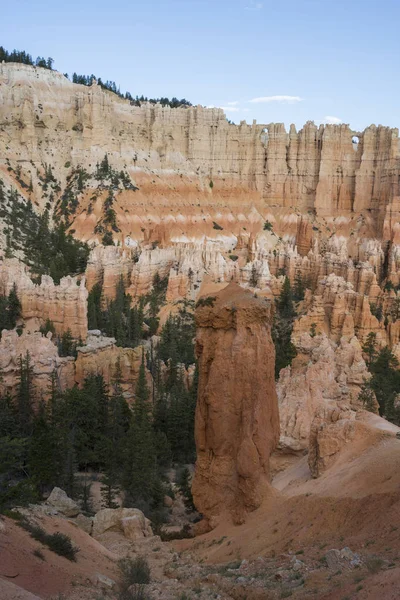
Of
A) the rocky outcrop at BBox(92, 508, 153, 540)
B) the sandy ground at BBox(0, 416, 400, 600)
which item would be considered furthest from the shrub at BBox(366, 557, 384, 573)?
the rocky outcrop at BBox(92, 508, 153, 540)

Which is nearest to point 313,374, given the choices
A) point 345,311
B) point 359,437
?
point 359,437

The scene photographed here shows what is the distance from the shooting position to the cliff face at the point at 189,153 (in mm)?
70812

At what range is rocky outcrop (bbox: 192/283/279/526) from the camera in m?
16.9

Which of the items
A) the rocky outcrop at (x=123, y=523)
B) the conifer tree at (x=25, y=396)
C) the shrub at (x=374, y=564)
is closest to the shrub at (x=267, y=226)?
the conifer tree at (x=25, y=396)

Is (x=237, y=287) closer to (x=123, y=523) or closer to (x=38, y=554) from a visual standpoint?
(x=123, y=523)

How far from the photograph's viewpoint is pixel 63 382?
3141cm

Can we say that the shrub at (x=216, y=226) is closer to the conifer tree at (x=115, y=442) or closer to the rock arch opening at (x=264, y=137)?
the rock arch opening at (x=264, y=137)

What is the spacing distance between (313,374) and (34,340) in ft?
46.7

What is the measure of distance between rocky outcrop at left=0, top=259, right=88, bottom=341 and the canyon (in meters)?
0.09

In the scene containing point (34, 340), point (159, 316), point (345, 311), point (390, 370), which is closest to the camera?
point (34, 340)

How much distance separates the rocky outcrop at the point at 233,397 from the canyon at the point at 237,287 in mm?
43

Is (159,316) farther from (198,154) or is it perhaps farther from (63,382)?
(198,154)

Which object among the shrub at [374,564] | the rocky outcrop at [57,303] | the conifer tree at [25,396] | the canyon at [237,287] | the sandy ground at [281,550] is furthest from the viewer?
the rocky outcrop at [57,303]

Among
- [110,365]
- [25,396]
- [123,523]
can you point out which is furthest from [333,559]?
[110,365]
